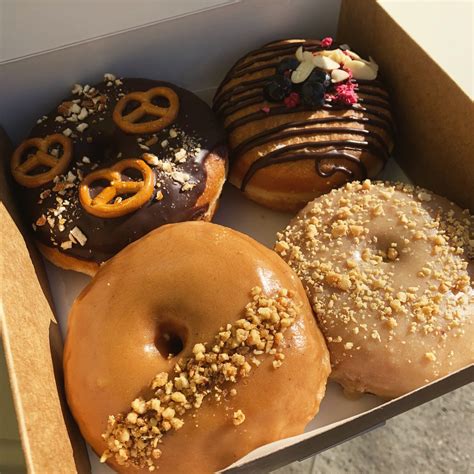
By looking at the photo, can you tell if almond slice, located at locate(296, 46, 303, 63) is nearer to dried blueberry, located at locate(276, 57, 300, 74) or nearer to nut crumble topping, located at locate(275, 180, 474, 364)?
dried blueberry, located at locate(276, 57, 300, 74)

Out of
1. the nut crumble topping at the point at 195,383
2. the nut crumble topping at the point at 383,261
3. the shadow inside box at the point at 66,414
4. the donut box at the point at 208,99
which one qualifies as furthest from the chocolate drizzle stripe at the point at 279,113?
the shadow inside box at the point at 66,414

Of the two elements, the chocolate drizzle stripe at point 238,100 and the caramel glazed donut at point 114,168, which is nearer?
the caramel glazed donut at point 114,168

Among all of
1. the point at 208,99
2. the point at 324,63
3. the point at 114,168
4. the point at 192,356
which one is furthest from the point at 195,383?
the point at 208,99

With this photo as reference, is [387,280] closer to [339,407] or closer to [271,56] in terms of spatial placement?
[339,407]

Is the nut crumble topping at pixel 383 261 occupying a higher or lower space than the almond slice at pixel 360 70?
lower

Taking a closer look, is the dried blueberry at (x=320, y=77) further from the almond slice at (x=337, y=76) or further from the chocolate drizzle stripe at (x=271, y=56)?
the chocolate drizzle stripe at (x=271, y=56)

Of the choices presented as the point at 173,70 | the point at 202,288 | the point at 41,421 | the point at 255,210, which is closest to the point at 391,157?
the point at 255,210

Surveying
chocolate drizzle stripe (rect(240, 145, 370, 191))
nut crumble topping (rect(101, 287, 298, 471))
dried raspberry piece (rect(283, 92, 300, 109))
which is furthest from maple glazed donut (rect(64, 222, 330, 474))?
dried raspberry piece (rect(283, 92, 300, 109))
